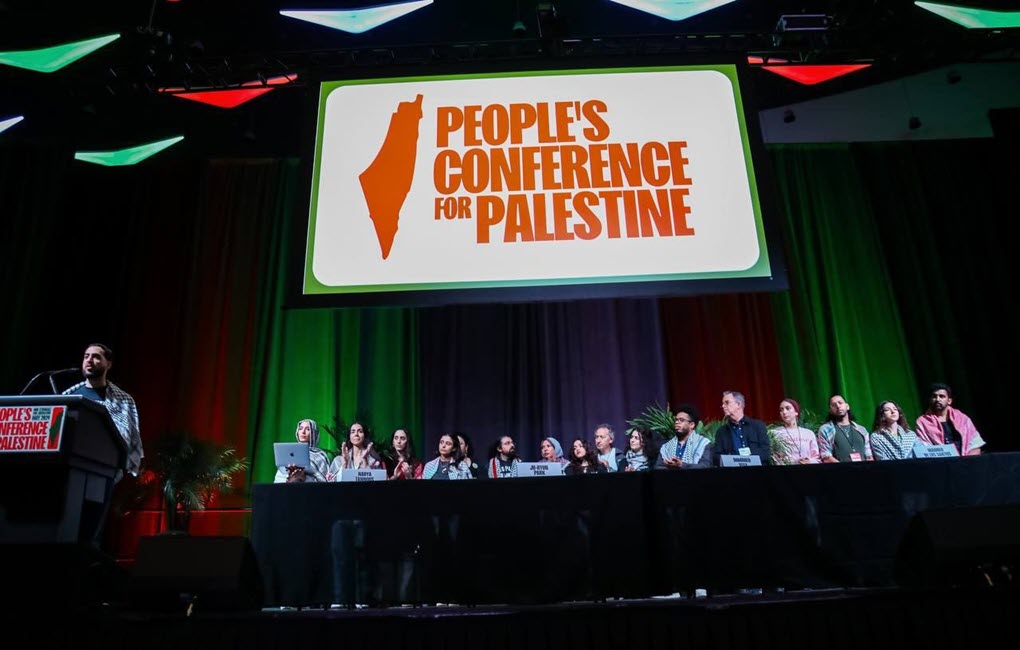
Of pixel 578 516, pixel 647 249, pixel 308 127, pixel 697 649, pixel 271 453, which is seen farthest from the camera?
pixel 271 453

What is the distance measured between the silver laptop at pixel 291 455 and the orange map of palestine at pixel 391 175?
183 cm

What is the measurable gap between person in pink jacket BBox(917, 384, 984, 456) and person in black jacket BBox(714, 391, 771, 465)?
1.39 metres

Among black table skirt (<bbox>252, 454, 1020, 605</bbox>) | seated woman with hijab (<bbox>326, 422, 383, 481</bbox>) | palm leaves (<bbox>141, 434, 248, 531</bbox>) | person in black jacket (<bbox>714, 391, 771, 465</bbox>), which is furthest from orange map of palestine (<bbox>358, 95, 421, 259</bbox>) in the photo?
palm leaves (<bbox>141, 434, 248, 531</bbox>)

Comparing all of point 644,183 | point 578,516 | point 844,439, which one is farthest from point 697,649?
point 844,439

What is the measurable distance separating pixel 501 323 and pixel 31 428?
5813 millimetres

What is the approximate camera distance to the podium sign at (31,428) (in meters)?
2.36

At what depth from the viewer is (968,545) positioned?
2.35 meters

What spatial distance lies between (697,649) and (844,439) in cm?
349

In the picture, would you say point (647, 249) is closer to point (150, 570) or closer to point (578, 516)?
point (578, 516)

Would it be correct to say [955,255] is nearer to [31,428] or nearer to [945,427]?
[945,427]

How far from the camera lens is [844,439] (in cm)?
505

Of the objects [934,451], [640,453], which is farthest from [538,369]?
[934,451]

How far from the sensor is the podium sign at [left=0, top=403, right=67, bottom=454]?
236cm

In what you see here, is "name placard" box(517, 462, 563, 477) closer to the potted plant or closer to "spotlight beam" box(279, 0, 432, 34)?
"spotlight beam" box(279, 0, 432, 34)
